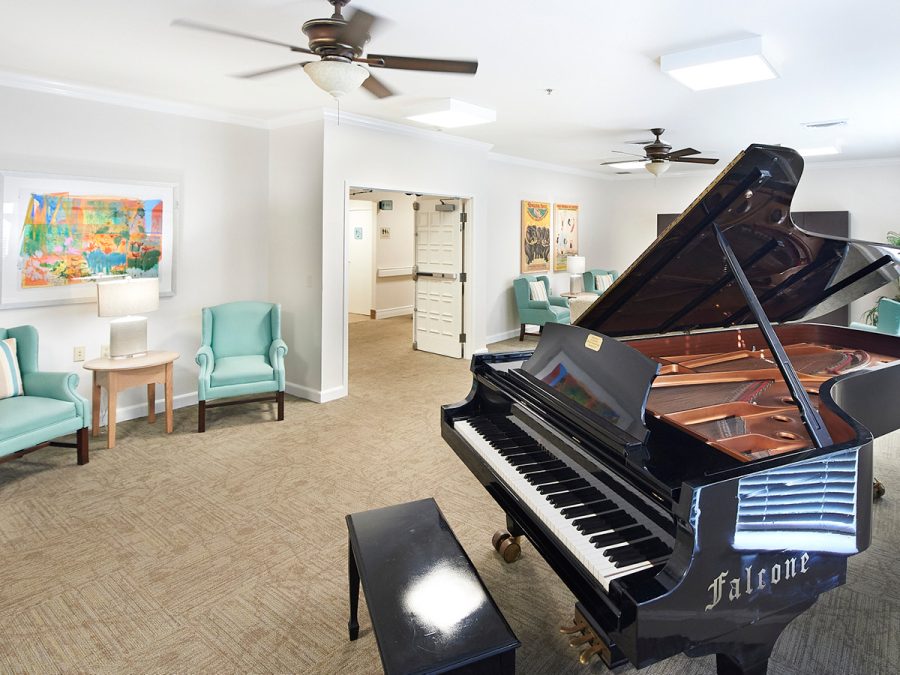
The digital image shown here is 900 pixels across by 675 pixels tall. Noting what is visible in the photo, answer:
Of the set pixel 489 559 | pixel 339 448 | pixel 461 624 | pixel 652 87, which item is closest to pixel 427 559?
pixel 461 624

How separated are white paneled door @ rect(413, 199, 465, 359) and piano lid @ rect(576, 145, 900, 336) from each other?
13.7 ft

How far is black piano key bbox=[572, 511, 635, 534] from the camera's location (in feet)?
5.02

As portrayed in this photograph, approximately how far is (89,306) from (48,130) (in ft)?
4.34

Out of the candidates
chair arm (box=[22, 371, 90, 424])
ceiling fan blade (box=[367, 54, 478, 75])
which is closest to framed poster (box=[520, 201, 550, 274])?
ceiling fan blade (box=[367, 54, 478, 75])

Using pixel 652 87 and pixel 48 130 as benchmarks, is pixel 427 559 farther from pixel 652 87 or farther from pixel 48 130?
pixel 48 130

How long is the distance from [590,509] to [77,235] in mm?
4419

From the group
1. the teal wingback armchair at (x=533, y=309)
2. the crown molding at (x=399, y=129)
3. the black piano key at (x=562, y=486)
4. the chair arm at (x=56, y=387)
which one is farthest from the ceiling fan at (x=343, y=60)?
the teal wingback armchair at (x=533, y=309)

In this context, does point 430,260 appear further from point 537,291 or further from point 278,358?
point 278,358

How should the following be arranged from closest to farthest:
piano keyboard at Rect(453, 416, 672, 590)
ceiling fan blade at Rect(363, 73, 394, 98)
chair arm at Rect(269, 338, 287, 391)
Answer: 1. piano keyboard at Rect(453, 416, 672, 590)
2. ceiling fan blade at Rect(363, 73, 394, 98)
3. chair arm at Rect(269, 338, 287, 391)

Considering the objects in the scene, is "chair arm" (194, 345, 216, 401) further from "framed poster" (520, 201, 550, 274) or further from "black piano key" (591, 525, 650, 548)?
"framed poster" (520, 201, 550, 274)

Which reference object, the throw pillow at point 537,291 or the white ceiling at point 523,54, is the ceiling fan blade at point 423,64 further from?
the throw pillow at point 537,291

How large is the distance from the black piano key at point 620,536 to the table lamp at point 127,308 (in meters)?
3.99

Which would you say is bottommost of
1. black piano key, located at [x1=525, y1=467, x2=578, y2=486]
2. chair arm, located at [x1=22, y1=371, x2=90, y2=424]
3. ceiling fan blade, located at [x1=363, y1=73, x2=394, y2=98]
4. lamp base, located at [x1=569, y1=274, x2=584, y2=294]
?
chair arm, located at [x1=22, y1=371, x2=90, y2=424]

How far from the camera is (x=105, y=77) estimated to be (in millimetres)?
4004
